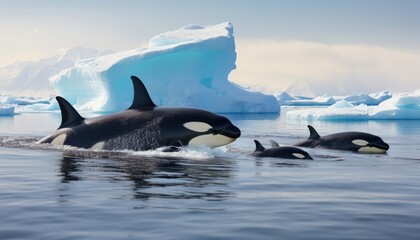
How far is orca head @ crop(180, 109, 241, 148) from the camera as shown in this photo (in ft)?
41.0

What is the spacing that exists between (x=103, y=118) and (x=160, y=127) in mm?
1466

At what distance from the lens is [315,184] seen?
25.9ft

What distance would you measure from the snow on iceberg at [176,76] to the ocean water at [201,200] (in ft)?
144

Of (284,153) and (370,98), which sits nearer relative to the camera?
(284,153)

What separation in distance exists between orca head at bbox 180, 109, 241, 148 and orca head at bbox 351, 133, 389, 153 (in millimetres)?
5326

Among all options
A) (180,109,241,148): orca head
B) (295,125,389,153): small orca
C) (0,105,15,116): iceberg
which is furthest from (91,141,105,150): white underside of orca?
(0,105,15,116): iceberg

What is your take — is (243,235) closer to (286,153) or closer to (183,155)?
(183,155)

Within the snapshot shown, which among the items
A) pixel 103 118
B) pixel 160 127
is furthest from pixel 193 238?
pixel 103 118

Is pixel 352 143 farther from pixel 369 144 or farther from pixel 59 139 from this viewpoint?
pixel 59 139

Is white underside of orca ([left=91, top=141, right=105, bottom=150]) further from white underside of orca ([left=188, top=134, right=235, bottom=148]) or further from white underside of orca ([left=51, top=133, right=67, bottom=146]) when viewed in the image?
white underside of orca ([left=188, top=134, right=235, bottom=148])

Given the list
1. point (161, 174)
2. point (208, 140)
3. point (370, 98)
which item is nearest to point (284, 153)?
point (208, 140)

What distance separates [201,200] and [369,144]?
441 inches

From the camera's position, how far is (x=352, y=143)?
1659 cm

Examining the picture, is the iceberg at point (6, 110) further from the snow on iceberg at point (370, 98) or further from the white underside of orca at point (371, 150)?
the snow on iceberg at point (370, 98)
